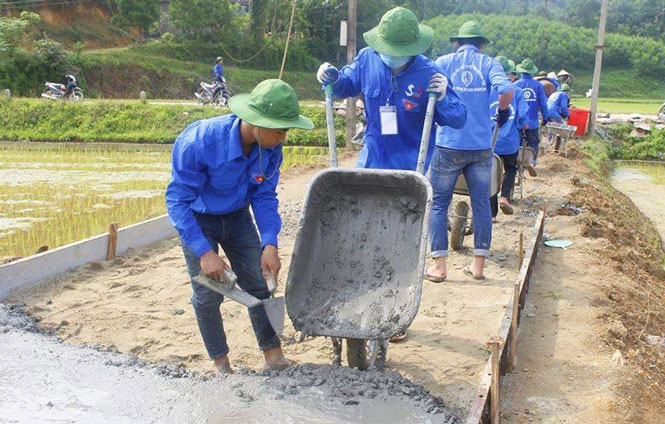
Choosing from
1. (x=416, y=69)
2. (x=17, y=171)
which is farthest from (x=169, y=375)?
(x=17, y=171)

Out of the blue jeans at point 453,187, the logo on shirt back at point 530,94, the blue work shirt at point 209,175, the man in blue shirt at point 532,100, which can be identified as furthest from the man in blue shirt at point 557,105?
the blue work shirt at point 209,175

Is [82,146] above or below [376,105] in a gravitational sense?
below

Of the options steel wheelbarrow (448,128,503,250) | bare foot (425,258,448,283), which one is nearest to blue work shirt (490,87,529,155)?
steel wheelbarrow (448,128,503,250)

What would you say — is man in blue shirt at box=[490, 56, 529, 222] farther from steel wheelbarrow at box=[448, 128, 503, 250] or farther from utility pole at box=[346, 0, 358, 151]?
utility pole at box=[346, 0, 358, 151]

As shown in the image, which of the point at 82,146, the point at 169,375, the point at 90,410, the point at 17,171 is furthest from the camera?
the point at 82,146

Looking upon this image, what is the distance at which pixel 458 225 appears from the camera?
6281mm

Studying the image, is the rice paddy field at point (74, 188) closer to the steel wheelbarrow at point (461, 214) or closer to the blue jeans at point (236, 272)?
the blue jeans at point (236, 272)

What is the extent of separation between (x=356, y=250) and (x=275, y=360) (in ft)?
2.40

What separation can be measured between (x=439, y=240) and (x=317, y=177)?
5.56 ft

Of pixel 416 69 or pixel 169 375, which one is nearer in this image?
pixel 169 375

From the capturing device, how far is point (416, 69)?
436 centimetres

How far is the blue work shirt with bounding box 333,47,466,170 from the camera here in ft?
14.3

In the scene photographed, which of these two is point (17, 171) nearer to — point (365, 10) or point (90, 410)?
point (90, 410)

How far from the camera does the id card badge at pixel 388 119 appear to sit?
4367 mm
